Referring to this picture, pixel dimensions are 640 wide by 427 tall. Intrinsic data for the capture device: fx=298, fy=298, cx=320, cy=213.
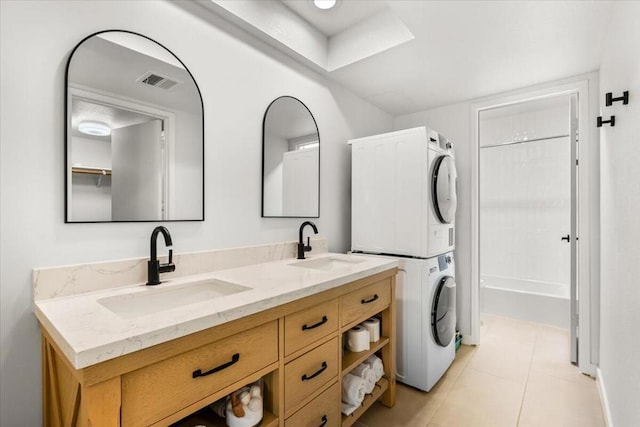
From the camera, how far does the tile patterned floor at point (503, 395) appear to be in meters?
1.79

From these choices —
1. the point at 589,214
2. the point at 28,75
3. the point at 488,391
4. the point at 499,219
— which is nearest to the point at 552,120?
the point at 499,219

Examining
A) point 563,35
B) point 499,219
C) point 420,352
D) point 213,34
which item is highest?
point 563,35

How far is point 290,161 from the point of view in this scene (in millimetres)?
2092

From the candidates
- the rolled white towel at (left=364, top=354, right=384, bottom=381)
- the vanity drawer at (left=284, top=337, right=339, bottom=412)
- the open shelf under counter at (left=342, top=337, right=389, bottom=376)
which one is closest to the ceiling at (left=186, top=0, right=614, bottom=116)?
the vanity drawer at (left=284, top=337, right=339, bottom=412)

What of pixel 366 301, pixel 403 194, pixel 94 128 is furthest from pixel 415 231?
pixel 94 128

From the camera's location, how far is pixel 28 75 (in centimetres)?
108

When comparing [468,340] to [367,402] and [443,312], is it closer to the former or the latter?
[443,312]

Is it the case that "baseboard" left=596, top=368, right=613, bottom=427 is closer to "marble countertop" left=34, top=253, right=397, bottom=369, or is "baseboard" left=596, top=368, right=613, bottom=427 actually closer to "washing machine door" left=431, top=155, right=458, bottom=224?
"washing machine door" left=431, top=155, right=458, bottom=224

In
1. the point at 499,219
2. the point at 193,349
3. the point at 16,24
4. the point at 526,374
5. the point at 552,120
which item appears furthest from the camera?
the point at 499,219

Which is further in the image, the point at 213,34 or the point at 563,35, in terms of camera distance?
the point at 563,35

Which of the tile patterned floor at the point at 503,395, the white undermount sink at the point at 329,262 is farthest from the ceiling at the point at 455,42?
the tile patterned floor at the point at 503,395

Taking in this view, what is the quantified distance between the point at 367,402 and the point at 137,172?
67.6 inches

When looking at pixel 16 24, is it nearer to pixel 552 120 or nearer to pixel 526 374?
pixel 526 374

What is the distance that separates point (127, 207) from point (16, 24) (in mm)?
732
